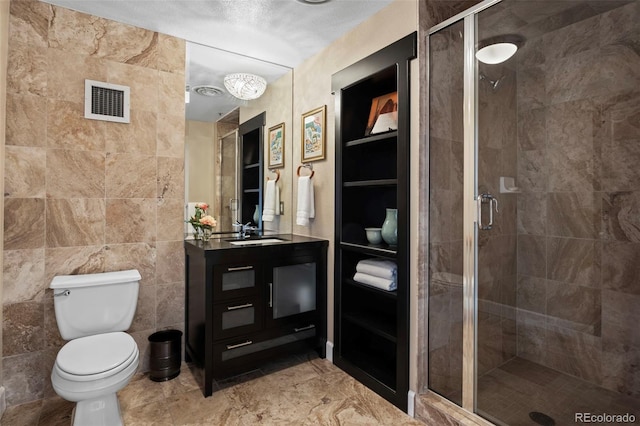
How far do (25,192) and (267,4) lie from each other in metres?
1.91

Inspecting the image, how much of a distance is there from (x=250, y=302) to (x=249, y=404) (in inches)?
24.5

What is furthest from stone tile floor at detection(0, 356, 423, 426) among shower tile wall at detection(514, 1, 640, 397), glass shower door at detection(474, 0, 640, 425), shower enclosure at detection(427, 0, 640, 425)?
shower tile wall at detection(514, 1, 640, 397)

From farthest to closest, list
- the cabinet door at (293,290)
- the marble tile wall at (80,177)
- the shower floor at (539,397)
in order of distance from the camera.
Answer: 1. the cabinet door at (293,290)
2. the marble tile wall at (80,177)
3. the shower floor at (539,397)

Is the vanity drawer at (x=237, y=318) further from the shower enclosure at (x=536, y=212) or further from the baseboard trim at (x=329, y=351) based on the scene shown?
the shower enclosure at (x=536, y=212)

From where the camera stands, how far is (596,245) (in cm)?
206

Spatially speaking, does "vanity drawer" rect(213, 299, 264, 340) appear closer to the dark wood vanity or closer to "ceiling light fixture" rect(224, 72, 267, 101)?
the dark wood vanity

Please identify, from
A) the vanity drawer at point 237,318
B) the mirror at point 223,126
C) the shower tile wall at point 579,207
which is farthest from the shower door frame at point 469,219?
the mirror at point 223,126

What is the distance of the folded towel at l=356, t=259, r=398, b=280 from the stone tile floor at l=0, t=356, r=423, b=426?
2.52 ft

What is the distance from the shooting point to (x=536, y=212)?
2.10m

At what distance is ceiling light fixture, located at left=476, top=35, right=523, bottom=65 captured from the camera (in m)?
1.88

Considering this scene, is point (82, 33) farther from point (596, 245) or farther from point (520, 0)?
point (596, 245)

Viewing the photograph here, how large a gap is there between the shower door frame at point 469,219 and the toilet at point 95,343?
1.79 metres

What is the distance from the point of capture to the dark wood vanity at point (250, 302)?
2279 mm

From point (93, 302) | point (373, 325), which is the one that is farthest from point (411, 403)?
point (93, 302)
